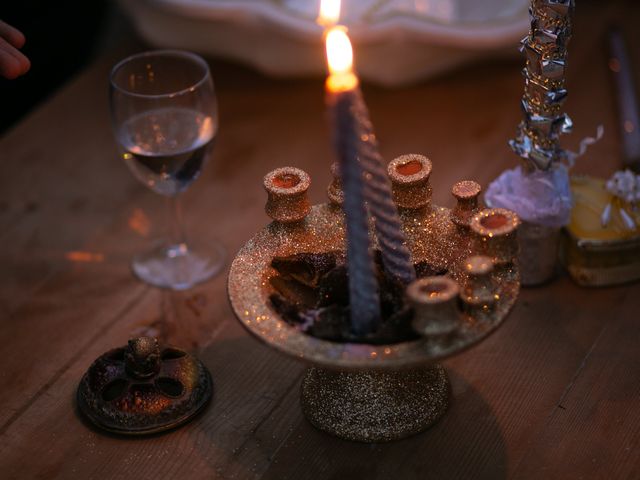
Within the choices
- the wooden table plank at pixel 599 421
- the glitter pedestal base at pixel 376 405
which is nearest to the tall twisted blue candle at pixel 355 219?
the glitter pedestal base at pixel 376 405

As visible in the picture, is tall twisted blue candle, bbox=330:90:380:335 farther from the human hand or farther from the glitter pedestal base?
the human hand

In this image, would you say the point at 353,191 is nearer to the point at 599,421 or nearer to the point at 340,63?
the point at 340,63

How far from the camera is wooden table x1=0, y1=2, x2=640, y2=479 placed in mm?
821

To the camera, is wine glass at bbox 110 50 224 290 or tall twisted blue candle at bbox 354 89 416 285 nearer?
tall twisted blue candle at bbox 354 89 416 285

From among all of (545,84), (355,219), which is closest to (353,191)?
(355,219)

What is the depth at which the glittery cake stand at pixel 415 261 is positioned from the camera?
742 mm

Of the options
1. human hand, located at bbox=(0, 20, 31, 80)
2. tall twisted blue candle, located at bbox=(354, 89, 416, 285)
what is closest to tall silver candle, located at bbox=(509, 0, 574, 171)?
tall twisted blue candle, located at bbox=(354, 89, 416, 285)

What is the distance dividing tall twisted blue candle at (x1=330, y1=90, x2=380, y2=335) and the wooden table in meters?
0.16

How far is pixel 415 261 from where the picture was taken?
822 mm

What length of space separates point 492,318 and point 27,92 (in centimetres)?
113

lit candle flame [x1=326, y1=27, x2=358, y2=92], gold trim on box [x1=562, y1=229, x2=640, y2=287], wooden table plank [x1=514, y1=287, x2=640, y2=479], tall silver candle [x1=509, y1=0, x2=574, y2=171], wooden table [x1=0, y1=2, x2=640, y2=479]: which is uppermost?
lit candle flame [x1=326, y1=27, x2=358, y2=92]

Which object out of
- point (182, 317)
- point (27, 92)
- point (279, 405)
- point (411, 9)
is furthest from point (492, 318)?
point (27, 92)

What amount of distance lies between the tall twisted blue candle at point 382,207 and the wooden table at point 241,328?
17 centimetres

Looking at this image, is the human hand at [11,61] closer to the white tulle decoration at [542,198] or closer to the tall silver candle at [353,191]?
the tall silver candle at [353,191]
